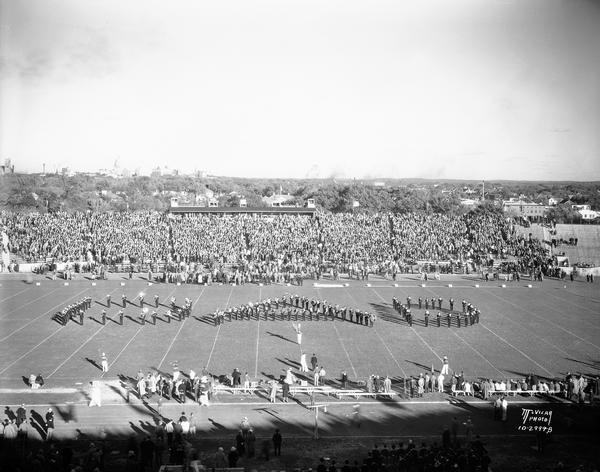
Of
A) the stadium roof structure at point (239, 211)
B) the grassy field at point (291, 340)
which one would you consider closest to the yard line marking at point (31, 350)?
the grassy field at point (291, 340)

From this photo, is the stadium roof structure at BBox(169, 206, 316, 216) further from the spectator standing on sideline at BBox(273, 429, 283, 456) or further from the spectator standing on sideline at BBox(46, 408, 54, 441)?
the spectator standing on sideline at BBox(273, 429, 283, 456)

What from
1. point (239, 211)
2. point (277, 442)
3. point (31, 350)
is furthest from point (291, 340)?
point (239, 211)

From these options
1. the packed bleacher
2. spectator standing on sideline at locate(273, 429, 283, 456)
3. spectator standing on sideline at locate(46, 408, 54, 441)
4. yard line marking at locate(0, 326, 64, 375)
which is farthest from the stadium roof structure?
spectator standing on sideline at locate(273, 429, 283, 456)

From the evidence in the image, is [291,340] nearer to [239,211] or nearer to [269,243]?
[269,243]

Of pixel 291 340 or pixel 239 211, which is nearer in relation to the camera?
pixel 291 340

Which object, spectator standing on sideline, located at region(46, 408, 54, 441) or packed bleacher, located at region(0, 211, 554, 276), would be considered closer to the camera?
spectator standing on sideline, located at region(46, 408, 54, 441)

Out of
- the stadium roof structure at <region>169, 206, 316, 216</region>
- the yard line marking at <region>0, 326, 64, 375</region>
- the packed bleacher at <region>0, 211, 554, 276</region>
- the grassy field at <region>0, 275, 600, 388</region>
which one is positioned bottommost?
the yard line marking at <region>0, 326, 64, 375</region>

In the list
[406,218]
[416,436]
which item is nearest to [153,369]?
[416,436]
